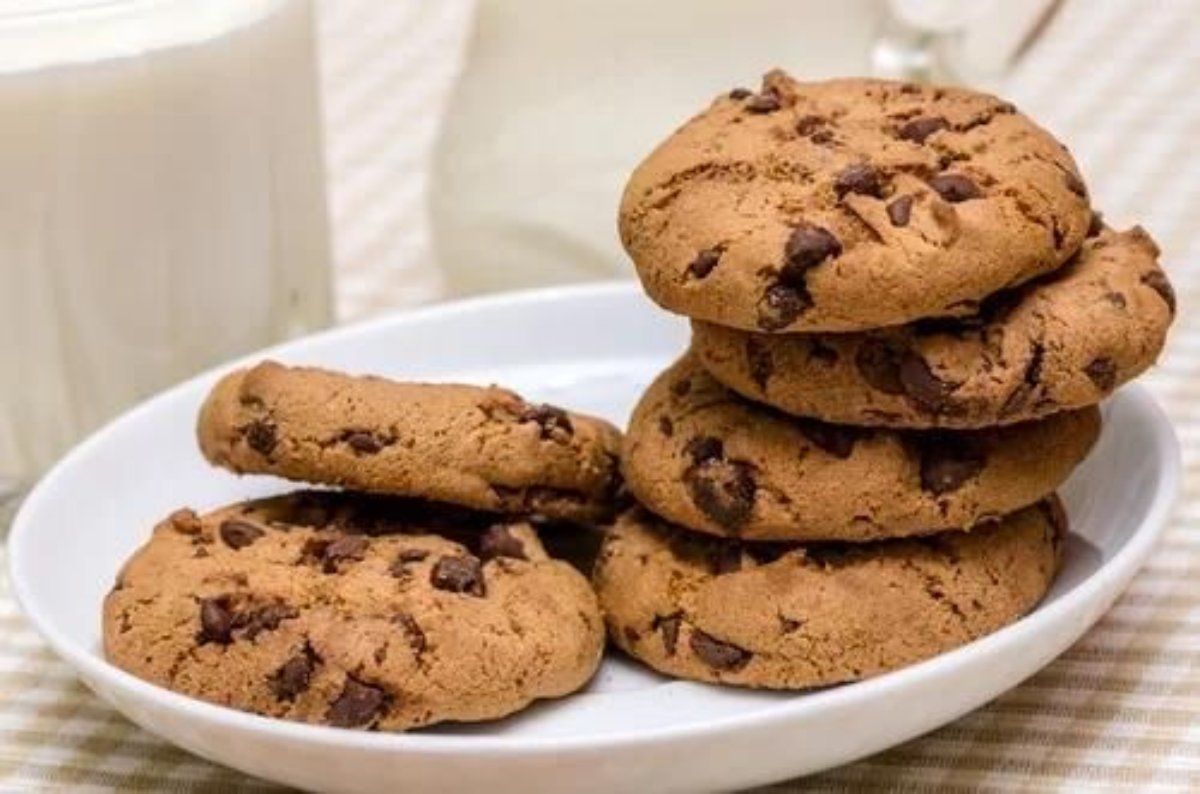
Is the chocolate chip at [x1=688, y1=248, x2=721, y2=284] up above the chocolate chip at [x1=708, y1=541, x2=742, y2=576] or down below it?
above

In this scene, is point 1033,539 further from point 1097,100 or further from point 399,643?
point 1097,100

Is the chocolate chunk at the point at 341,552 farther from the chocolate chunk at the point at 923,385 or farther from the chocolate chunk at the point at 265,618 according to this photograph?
the chocolate chunk at the point at 923,385

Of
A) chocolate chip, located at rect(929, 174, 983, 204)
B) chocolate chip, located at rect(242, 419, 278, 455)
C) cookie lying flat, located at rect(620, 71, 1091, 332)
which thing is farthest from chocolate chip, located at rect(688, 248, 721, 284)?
chocolate chip, located at rect(242, 419, 278, 455)

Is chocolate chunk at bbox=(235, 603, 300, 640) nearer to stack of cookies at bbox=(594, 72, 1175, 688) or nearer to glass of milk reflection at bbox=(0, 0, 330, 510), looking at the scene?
stack of cookies at bbox=(594, 72, 1175, 688)

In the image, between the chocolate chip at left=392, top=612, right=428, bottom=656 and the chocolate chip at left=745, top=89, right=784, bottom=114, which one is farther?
the chocolate chip at left=745, top=89, right=784, bottom=114

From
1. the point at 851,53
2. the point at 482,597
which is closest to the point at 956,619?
the point at 482,597

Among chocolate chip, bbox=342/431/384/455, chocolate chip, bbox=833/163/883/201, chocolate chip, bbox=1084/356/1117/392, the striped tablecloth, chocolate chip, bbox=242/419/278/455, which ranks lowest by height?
the striped tablecloth

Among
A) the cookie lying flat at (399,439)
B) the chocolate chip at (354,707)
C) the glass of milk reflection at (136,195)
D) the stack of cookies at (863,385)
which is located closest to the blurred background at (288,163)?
the glass of milk reflection at (136,195)
